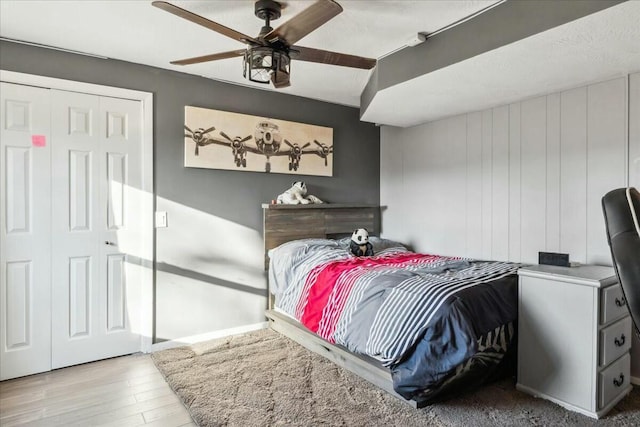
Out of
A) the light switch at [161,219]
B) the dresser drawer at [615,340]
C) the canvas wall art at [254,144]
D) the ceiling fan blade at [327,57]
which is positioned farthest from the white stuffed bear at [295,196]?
the dresser drawer at [615,340]

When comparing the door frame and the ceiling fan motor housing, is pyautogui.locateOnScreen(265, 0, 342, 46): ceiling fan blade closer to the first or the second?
the ceiling fan motor housing

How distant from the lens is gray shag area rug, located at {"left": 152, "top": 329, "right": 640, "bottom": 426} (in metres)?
1.96

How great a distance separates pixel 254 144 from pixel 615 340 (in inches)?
118

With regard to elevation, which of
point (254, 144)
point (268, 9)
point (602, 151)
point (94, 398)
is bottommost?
point (94, 398)

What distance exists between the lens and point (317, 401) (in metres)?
2.16

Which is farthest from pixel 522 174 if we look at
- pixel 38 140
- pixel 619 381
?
pixel 38 140

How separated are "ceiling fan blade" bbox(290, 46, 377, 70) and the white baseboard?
2426 millimetres

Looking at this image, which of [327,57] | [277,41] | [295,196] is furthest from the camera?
[295,196]

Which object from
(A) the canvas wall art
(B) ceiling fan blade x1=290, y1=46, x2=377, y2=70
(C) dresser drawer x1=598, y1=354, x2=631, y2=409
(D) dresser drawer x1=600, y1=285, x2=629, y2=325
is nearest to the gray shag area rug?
(C) dresser drawer x1=598, y1=354, x2=631, y2=409

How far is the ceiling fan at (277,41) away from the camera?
1.54 meters

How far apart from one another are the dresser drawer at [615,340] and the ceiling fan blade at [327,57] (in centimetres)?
196

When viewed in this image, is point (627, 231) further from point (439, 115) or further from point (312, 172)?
point (312, 172)

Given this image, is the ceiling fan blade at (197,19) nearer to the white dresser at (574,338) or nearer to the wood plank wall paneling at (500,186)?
the white dresser at (574,338)

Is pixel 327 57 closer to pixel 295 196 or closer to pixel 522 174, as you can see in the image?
pixel 295 196
